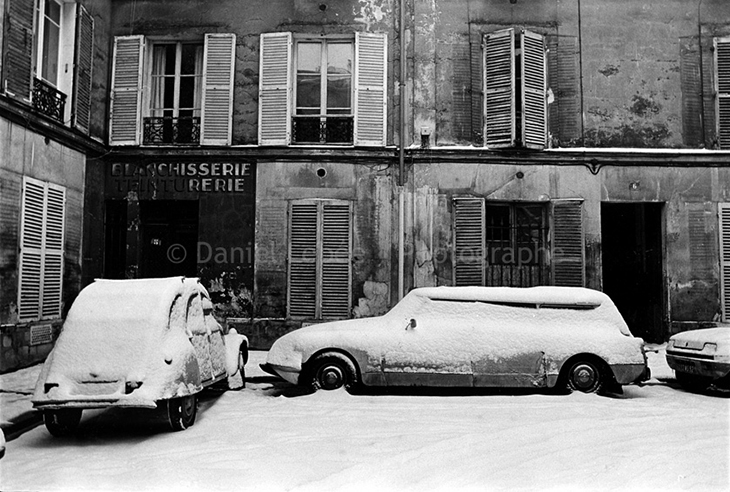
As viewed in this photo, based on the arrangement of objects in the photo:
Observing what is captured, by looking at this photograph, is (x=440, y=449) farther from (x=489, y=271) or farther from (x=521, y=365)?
(x=489, y=271)

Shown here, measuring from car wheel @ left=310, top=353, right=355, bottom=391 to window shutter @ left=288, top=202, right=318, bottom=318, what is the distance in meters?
4.22

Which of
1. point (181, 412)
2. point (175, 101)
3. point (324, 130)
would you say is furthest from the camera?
point (175, 101)

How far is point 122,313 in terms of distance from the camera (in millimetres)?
6184

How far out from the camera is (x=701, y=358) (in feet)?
26.7

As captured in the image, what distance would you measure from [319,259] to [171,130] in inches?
159

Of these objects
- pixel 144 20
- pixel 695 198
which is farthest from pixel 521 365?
pixel 144 20

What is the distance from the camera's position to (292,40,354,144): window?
1234cm

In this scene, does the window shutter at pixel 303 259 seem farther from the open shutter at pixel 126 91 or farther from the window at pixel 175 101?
the open shutter at pixel 126 91

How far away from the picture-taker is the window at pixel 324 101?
12234 mm

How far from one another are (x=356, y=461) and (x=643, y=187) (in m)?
9.60

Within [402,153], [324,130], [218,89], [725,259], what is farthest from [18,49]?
[725,259]

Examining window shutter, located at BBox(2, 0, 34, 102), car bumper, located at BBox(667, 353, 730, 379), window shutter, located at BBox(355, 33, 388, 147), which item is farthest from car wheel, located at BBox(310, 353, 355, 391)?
window shutter, located at BBox(2, 0, 34, 102)

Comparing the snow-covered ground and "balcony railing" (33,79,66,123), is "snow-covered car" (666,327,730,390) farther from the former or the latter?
"balcony railing" (33,79,66,123)

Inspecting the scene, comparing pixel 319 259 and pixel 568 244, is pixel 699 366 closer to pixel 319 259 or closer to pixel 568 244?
pixel 568 244
